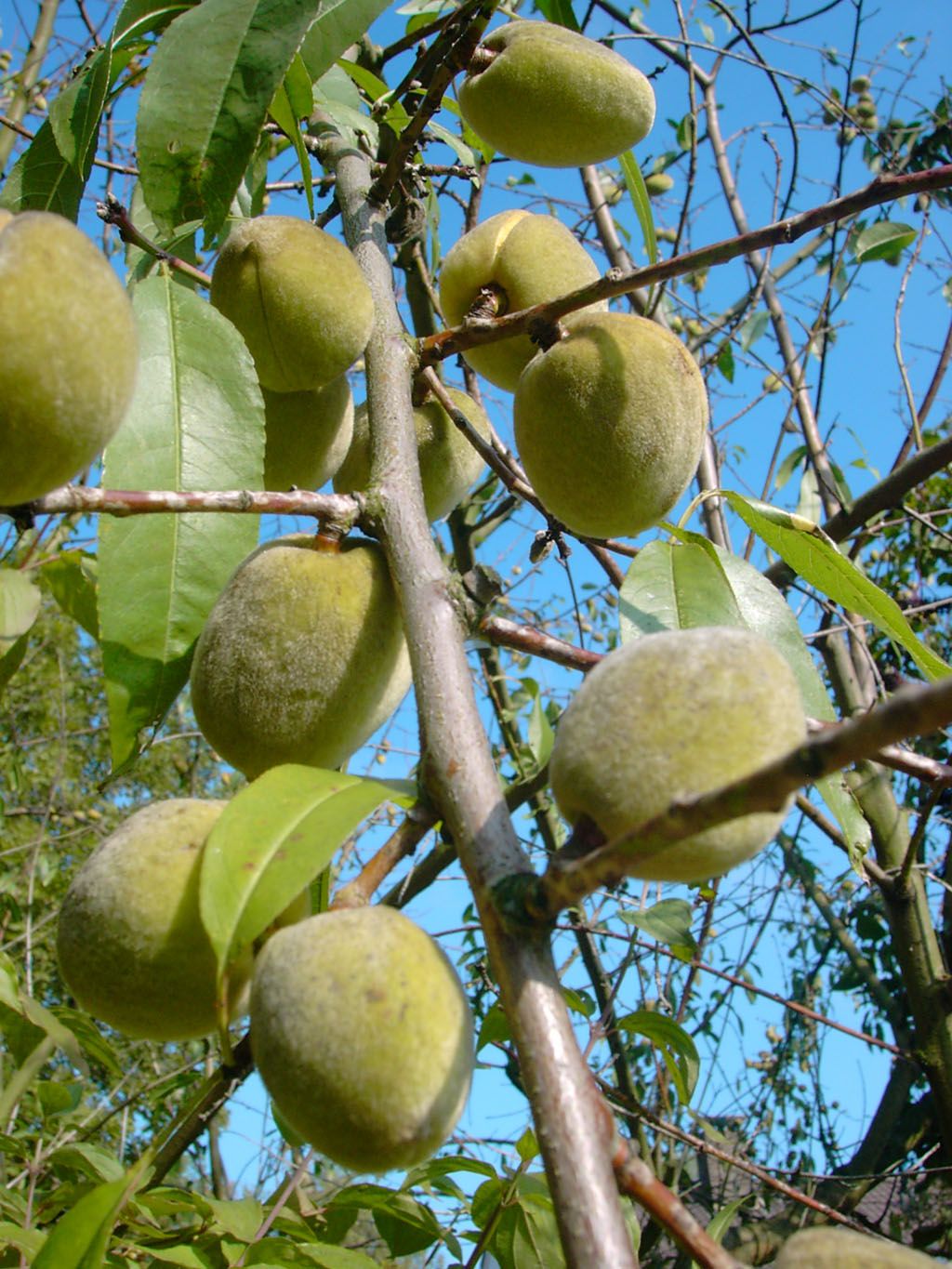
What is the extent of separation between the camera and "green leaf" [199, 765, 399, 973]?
2.35 feet

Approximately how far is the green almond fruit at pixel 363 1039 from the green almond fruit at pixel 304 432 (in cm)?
75

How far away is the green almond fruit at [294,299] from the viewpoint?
118 cm

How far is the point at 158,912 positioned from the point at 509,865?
287 mm

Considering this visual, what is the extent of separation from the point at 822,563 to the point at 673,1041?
885 mm

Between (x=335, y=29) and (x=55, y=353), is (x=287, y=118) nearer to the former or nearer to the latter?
(x=335, y=29)

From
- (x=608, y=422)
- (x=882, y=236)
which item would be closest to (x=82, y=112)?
(x=608, y=422)

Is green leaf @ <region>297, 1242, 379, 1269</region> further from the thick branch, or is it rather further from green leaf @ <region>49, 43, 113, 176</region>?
green leaf @ <region>49, 43, 113, 176</region>

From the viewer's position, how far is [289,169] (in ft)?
10.3

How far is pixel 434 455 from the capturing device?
145 cm

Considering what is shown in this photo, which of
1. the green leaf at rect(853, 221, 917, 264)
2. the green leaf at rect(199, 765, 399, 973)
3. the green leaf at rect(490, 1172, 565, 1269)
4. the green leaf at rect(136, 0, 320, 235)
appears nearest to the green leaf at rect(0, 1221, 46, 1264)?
the green leaf at rect(490, 1172, 565, 1269)

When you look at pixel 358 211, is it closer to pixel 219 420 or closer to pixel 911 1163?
pixel 219 420

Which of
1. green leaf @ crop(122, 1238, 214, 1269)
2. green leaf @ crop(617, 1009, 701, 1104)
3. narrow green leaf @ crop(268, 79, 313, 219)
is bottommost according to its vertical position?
green leaf @ crop(122, 1238, 214, 1269)

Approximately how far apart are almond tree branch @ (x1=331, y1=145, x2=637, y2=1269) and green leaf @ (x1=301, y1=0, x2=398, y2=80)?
50 centimetres

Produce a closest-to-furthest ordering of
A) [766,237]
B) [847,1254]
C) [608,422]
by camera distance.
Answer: [847,1254]
[766,237]
[608,422]
